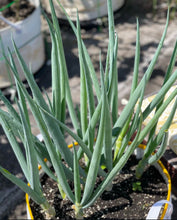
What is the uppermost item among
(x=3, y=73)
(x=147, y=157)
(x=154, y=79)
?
(x=147, y=157)

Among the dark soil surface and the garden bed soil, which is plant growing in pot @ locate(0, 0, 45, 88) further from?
the garden bed soil

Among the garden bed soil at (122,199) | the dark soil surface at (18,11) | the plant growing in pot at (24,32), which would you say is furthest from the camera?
the dark soil surface at (18,11)

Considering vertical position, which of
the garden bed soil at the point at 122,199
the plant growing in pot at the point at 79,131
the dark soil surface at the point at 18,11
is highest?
the plant growing in pot at the point at 79,131

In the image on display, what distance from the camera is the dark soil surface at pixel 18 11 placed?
254 cm

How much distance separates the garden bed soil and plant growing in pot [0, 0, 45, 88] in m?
1.16

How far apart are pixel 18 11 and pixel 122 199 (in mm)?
1827

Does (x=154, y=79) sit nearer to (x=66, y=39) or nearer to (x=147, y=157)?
(x=66, y=39)

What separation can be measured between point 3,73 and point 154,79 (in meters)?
1.11

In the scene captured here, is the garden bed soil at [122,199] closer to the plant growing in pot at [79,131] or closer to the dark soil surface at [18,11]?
the plant growing in pot at [79,131]

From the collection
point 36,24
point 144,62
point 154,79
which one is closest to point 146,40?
point 144,62

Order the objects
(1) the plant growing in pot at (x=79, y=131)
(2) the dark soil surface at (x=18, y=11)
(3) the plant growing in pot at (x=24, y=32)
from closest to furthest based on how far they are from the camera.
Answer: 1. (1) the plant growing in pot at (x=79, y=131)
2. (3) the plant growing in pot at (x=24, y=32)
3. (2) the dark soil surface at (x=18, y=11)

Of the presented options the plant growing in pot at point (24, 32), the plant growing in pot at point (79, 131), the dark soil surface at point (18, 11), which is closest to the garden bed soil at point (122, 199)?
the plant growing in pot at point (79, 131)

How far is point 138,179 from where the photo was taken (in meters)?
1.32

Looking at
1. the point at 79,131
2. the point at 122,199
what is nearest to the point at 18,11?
the point at 79,131
